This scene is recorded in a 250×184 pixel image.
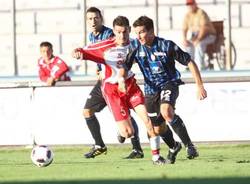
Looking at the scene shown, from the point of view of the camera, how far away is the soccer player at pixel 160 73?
10219 millimetres

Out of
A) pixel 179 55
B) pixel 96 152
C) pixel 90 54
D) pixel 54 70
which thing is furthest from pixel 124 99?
pixel 54 70

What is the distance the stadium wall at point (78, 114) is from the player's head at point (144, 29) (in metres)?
3.62

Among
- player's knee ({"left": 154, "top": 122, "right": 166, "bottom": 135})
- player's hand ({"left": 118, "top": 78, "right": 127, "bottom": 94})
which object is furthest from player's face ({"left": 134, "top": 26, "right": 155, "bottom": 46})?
player's knee ({"left": 154, "top": 122, "right": 166, "bottom": 135})

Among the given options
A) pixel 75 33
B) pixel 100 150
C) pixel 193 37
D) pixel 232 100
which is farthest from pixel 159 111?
pixel 75 33

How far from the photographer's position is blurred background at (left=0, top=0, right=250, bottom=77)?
1686 centimetres

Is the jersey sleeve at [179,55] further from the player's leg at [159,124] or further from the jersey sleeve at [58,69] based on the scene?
the jersey sleeve at [58,69]

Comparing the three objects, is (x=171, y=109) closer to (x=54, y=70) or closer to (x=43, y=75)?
(x=54, y=70)

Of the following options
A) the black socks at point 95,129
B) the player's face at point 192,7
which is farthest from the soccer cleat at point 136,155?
the player's face at point 192,7

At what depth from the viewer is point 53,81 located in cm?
1423

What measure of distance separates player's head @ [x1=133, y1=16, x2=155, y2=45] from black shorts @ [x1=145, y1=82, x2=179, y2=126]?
0.59 meters

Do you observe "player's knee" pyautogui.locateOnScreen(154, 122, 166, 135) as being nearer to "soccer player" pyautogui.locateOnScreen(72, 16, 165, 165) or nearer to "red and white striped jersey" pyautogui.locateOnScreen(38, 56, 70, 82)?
"soccer player" pyautogui.locateOnScreen(72, 16, 165, 165)

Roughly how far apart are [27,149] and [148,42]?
4.32 m

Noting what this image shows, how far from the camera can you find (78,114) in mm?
14102

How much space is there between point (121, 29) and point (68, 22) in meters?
7.09
